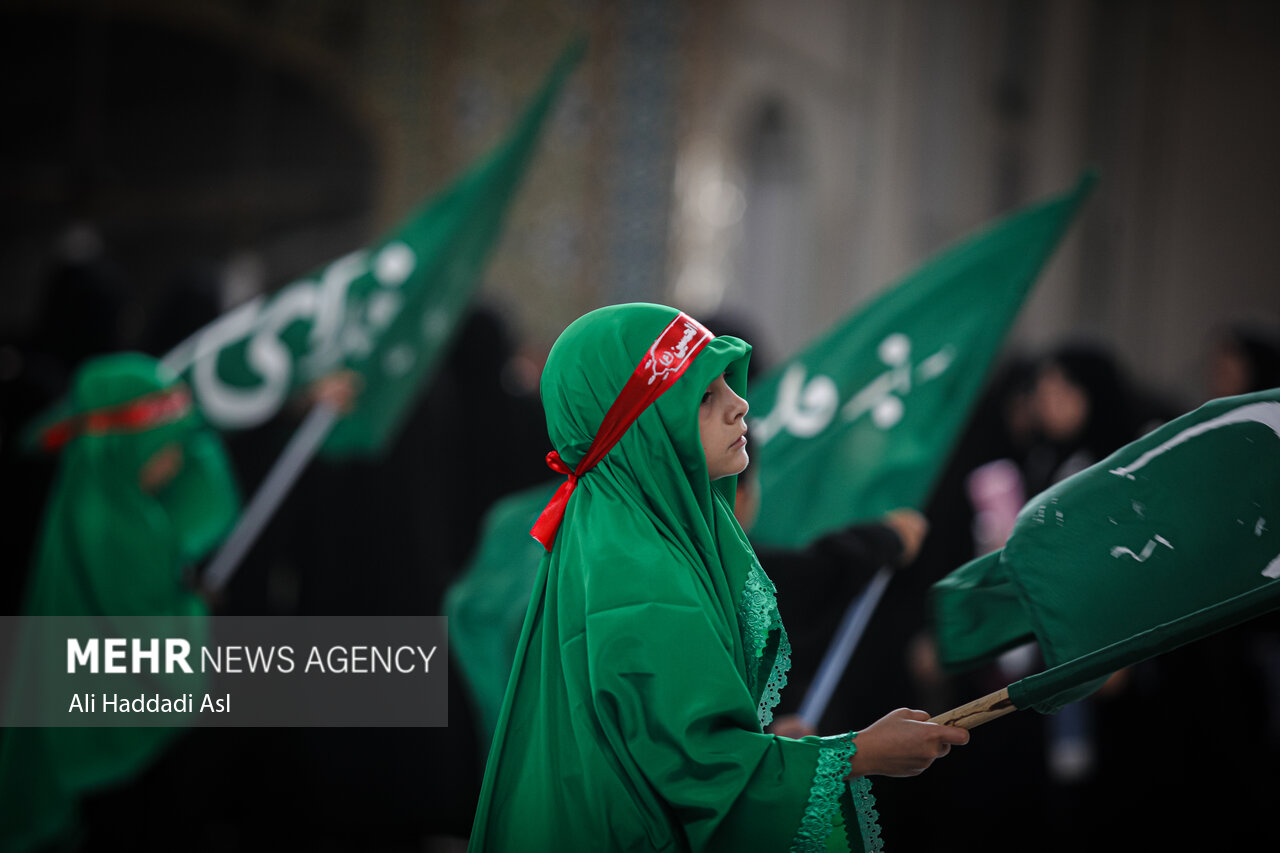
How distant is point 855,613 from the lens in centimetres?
204

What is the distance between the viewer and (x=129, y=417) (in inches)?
108

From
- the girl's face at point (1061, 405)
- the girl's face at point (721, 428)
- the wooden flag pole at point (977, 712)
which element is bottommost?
the wooden flag pole at point (977, 712)

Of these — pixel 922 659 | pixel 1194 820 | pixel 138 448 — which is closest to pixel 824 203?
pixel 922 659

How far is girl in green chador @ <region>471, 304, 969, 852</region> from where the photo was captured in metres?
1.13

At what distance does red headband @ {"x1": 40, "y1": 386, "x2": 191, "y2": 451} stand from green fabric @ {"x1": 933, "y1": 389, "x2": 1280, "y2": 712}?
2.04 m

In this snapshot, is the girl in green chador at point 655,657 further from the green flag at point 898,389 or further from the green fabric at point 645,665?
the green flag at point 898,389

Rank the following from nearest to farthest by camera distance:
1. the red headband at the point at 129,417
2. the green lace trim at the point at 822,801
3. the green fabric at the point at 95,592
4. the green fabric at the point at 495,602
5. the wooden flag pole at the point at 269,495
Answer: the green lace trim at the point at 822,801 < the green fabric at the point at 495,602 < the green fabric at the point at 95,592 < the red headband at the point at 129,417 < the wooden flag pole at the point at 269,495

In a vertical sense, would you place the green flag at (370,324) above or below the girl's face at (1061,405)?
above

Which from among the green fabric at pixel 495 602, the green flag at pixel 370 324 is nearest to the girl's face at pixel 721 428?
the green fabric at pixel 495 602

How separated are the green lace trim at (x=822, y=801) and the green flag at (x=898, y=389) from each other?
3.78ft

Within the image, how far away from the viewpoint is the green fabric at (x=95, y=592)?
2.60 metres

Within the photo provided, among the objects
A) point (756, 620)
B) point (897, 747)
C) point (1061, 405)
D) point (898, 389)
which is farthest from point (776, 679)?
point (1061, 405)

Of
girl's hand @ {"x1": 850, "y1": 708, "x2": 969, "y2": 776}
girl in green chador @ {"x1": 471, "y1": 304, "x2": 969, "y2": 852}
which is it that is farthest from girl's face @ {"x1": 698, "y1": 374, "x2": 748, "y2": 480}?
girl's hand @ {"x1": 850, "y1": 708, "x2": 969, "y2": 776}

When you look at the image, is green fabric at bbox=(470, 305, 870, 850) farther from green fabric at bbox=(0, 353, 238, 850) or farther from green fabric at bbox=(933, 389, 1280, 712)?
green fabric at bbox=(0, 353, 238, 850)
